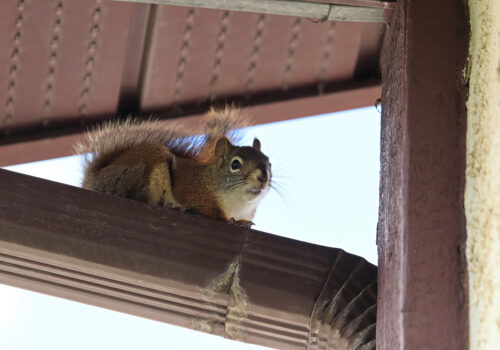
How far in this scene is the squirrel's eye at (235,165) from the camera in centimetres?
274

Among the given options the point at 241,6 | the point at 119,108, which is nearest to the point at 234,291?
the point at 241,6

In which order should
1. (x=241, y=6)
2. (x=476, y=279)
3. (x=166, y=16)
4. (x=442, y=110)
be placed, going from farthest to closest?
(x=166, y=16)
(x=241, y=6)
(x=442, y=110)
(x=476, y=279)

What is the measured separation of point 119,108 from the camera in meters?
2.62

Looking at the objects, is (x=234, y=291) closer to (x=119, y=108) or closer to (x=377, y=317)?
(x=377, y=317)

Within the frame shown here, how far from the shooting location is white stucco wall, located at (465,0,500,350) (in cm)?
130

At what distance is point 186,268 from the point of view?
1.61 m

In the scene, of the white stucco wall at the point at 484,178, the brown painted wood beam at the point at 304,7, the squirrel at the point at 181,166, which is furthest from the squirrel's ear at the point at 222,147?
the white stucco wall at the point at 484,178

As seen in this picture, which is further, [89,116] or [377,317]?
[89,116]

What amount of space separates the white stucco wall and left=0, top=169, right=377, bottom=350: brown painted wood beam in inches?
11.7

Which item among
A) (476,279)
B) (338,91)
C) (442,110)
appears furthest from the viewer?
(338,91)

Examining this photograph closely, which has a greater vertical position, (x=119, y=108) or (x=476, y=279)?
(x=119, y=108)

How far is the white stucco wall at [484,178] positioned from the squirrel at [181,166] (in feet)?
2.86

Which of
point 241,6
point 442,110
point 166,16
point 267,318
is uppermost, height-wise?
point 166,16

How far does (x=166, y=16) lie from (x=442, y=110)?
1.17 m
